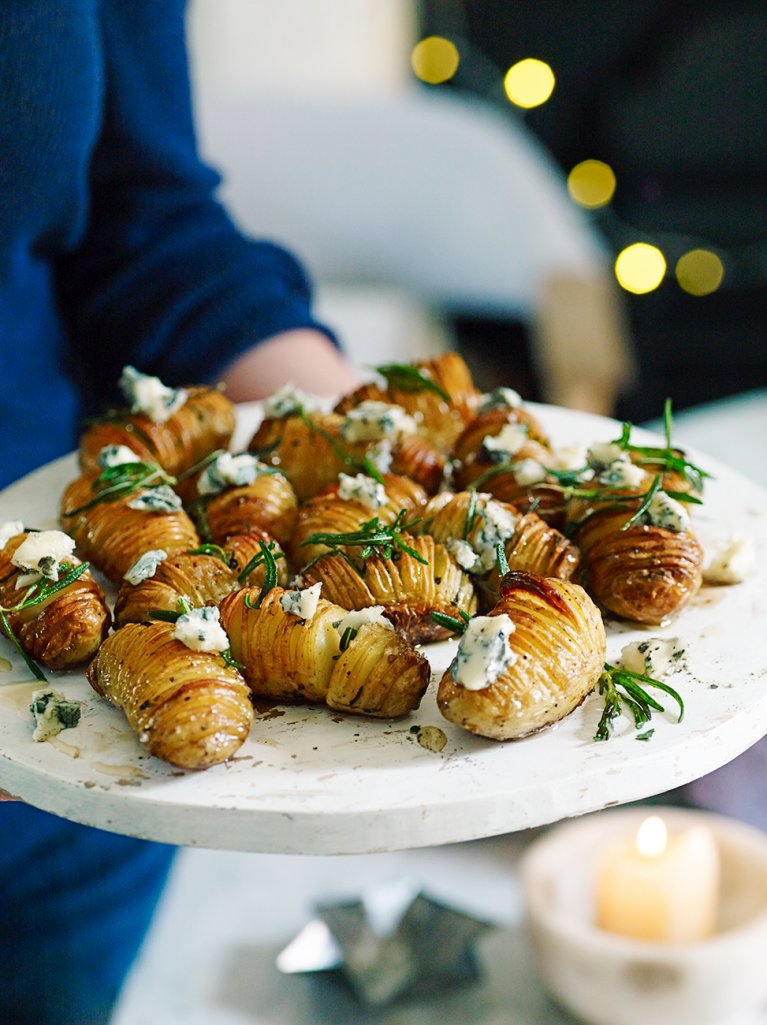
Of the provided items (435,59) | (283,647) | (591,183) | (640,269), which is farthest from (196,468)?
(435,59)

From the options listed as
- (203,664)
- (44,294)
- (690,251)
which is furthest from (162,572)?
(690,251)

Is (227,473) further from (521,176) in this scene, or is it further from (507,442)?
(521,176)

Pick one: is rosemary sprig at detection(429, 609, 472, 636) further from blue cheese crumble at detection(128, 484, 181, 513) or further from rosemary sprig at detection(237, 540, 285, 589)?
blue cheese crumble at detection(128, 484, 181, 513)

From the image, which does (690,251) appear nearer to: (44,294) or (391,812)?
(44,294)

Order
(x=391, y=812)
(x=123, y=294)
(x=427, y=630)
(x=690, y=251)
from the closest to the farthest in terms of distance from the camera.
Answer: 1. (x=391, y=812)
2. (x=427, y=630)
3. (x=123, y=294)
4. (x=690, y=251)

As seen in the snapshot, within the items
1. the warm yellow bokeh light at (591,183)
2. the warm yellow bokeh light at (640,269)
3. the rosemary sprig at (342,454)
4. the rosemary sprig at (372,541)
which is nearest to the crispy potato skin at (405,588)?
the rosemary sprig at (372,541)

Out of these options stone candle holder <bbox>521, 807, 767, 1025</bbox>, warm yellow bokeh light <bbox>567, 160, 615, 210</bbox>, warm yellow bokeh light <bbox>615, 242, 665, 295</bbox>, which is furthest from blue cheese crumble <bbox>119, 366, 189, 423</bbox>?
warm yellow bokeh light <bbox>567, 160, 615, 210</bbox>
